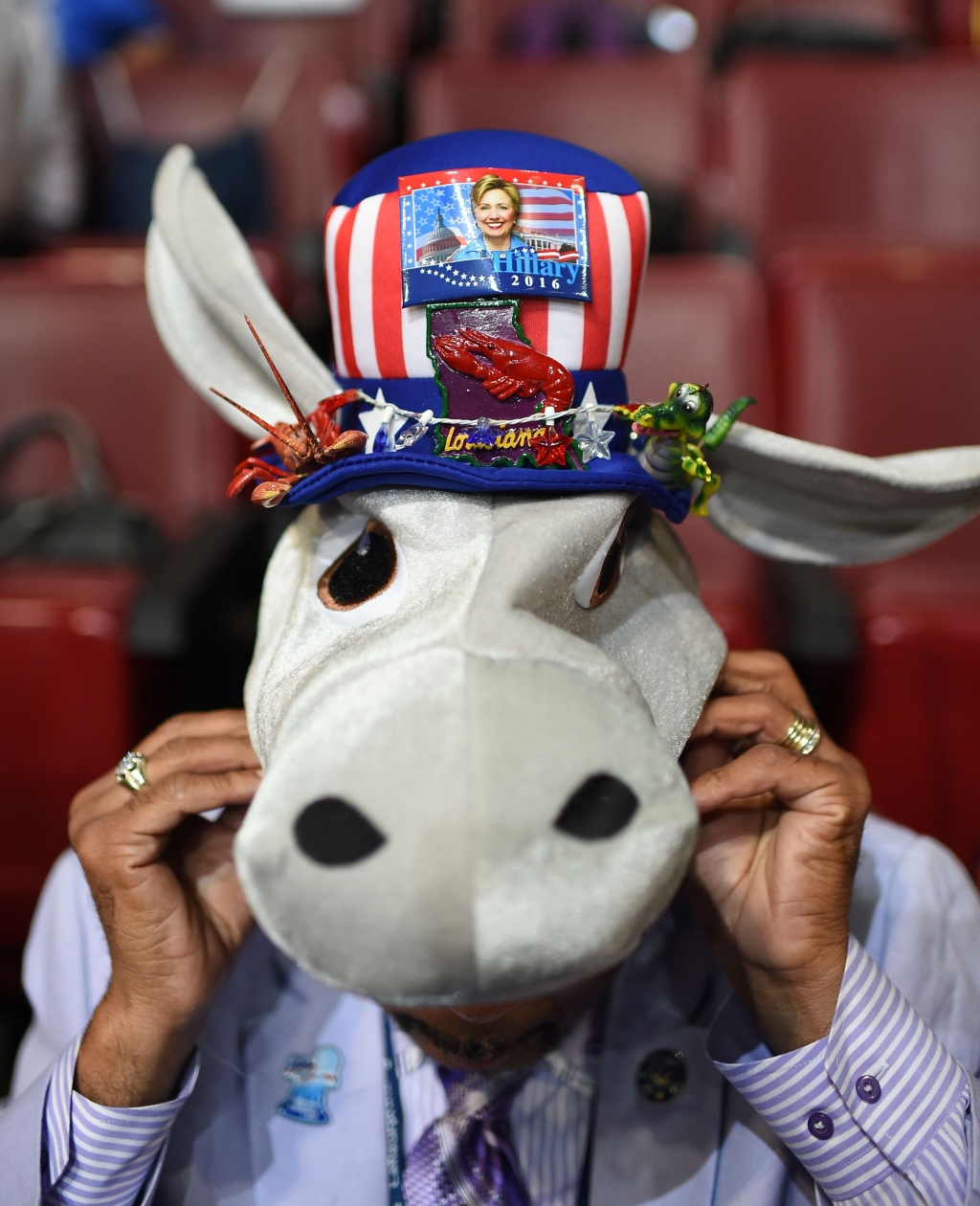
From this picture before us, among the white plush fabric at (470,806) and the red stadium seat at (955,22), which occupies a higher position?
the red stadium seat at (955,22)

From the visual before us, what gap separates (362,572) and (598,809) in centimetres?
22

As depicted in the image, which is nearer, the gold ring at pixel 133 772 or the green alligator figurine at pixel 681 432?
the green alligator figurine at pixel 681 432

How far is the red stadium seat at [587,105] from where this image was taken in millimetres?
2254

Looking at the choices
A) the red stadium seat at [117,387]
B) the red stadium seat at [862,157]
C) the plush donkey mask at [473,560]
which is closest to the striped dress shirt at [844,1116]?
the plush donkey mask at [473,560]

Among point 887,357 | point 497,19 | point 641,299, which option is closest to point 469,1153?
point 641,299

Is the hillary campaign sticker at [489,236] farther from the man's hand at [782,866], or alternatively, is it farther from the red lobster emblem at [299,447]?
the man's hand at [782,866]

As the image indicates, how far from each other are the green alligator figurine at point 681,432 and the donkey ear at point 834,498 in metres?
0.04

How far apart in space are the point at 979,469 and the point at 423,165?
1.35 ft

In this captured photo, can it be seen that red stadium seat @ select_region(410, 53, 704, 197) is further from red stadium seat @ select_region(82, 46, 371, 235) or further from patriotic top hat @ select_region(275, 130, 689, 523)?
patriotic top hat @ select_region(275, 130, 689, 523)

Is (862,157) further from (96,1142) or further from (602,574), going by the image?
(96,1142)

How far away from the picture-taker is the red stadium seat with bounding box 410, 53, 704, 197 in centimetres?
225

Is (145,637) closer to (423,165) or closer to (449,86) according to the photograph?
(423,165)

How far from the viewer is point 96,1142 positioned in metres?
0.76

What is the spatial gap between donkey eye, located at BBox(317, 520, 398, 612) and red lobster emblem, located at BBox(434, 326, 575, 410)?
0.34 ft
